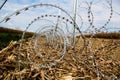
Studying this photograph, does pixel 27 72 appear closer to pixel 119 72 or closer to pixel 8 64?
pixel 8 64

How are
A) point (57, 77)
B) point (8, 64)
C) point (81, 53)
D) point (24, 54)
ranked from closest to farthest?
point (57, 77) → point (8, 64) → point (24, 54) → point (81, 53)

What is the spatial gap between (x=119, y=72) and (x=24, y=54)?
1785mm

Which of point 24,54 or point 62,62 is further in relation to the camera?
point 24,54

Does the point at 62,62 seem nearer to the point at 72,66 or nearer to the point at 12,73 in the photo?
the point at 72,66

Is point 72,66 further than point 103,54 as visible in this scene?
No

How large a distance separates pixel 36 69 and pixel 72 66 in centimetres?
78

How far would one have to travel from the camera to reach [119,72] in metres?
5.28

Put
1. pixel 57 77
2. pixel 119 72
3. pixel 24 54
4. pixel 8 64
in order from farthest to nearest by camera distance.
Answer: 1. pixel 24 54
2. pixel 119 72
3. pixel 8 64
4. pixel 57 77

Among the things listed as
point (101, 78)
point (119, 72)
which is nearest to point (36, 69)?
point (101, 78)

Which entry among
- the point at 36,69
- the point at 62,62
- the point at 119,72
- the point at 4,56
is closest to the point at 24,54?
the point at 4,56

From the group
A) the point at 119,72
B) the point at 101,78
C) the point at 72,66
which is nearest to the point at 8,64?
the point at 72,66

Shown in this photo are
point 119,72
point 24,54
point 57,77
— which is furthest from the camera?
point 24,54

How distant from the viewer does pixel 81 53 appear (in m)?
6.49

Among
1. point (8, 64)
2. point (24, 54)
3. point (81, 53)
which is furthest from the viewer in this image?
point (81, 53)
